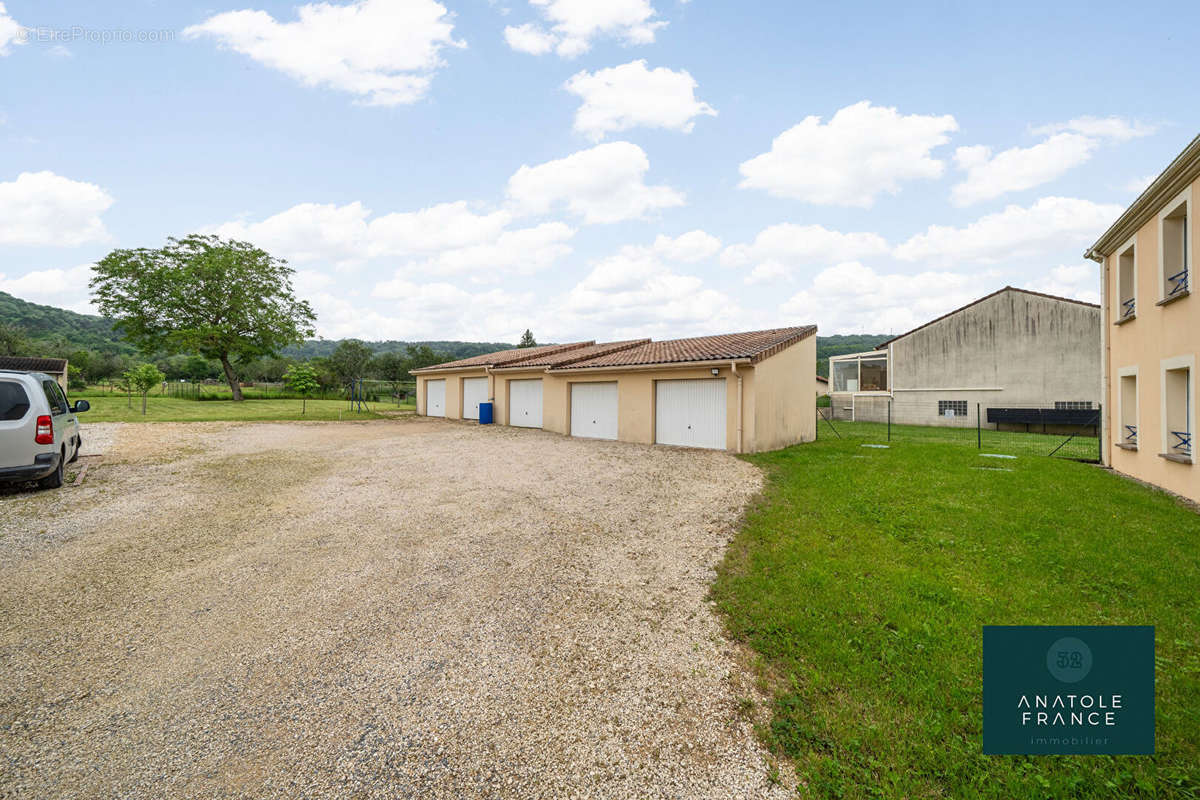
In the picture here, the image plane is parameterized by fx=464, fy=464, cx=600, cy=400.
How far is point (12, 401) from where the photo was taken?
654 cm

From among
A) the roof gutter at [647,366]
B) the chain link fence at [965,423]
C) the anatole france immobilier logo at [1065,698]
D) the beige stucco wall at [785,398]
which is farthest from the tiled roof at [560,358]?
the anatole france immobilier logo at [1065,698]

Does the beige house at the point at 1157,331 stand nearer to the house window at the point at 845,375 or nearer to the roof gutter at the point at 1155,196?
the roof gutter at the point at 1155,196

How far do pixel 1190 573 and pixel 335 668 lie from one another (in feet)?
26.3

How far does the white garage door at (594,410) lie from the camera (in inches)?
595

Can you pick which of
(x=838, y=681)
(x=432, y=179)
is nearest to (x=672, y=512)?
(x=838, y=681)

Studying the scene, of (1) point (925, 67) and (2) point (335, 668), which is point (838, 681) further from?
(1) point (925, 67)

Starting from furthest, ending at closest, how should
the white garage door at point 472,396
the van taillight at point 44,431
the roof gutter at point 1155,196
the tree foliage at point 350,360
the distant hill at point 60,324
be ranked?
the distant hill at point 60,324 → the tree foliage at point 350,360 → the white garage door at point 472,396 → the roof gutter at point 1155,196 → the van taillight at point 44,431

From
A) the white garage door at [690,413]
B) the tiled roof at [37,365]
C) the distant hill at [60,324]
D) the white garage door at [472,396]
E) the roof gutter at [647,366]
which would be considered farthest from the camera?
the distant hill at [60,324]

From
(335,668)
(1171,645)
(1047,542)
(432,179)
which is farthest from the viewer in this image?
(432,179)

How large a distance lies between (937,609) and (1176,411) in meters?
8.71

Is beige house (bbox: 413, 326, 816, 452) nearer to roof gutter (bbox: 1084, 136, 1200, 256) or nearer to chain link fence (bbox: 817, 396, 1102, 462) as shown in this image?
chain link fence (bbox: 817, 396, 1102, 462)

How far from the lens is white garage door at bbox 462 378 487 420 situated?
21.4m

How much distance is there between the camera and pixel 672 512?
7070 millimetres

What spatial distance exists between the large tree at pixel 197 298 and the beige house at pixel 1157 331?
40678 mm
